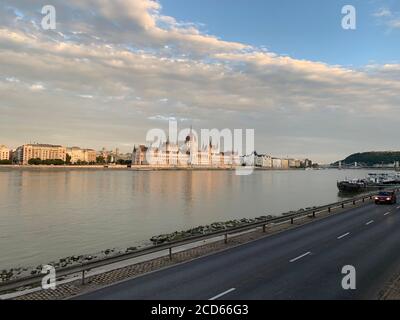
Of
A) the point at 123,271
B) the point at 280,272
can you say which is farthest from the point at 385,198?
the point at 123,271

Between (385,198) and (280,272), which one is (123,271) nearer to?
(280,272)

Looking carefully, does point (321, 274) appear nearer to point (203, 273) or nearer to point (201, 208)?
point (203, 273)

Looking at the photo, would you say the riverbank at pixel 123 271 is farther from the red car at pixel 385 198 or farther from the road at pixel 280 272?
the red car at pixel 385 198

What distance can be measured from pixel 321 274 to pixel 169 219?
95.1 ft

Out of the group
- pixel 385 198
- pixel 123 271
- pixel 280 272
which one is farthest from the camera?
pixel 385 198

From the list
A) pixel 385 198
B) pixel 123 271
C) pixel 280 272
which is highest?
pixel 385 198

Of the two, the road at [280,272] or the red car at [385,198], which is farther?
the red car at [385,198]

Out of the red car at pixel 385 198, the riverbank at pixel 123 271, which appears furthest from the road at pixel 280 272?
the red car at pixel 385 198

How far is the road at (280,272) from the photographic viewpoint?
11.7m

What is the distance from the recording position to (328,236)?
22.8 m

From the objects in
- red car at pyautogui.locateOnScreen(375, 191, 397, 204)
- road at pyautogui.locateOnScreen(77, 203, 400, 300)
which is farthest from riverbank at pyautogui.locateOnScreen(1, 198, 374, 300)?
red car at pyautogui.locateOnScreen(375, 191, 397, 204)

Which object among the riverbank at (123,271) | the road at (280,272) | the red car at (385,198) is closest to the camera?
the road at (280,272)

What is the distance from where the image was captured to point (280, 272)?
14.3 meters

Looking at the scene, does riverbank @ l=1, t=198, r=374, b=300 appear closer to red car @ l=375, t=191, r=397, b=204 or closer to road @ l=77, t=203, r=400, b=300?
road @ l=77, t=203, r=400, b=300
